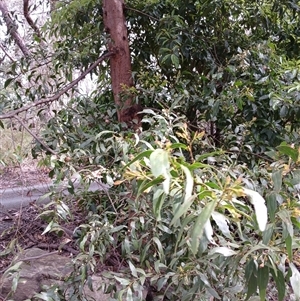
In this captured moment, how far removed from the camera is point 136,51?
1.80 meters

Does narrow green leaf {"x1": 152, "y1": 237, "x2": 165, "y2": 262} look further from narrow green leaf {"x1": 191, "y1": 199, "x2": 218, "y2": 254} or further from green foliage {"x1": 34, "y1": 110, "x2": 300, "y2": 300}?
narrow green leaf {"x1": 191, "y1": 199, "x2": 218, "y2": 254}

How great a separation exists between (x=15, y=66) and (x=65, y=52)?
0.25m

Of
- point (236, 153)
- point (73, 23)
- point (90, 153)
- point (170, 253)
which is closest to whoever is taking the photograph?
point (170, 253)

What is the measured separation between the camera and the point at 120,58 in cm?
163

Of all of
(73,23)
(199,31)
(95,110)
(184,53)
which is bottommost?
(95,110)

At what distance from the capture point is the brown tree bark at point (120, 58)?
158 centimetres

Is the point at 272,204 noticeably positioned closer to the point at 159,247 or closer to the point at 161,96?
the point at 159,247

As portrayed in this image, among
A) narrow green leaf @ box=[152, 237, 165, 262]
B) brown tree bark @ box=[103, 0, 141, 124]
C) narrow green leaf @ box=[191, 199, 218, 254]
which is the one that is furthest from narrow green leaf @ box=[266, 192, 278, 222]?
brown tree bark @ box=[103, 0, 141, 124]

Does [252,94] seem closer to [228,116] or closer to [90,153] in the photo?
[228,116]

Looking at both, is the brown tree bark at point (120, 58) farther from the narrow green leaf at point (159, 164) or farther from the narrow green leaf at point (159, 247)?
the narrow green leaf at point (159, 164)

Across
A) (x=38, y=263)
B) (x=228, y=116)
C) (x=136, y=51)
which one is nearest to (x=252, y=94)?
(x=228, y=116)

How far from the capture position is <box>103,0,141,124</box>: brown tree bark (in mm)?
1584

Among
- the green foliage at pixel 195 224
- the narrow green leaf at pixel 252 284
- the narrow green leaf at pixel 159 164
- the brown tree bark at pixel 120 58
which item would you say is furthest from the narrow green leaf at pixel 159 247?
the brown tree bark at pixel 120 58

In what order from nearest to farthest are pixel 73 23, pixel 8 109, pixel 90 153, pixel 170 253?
1. pixel 170 253
2. pixel 90 153
3. pixel 8 109
4. pixel 73 23
